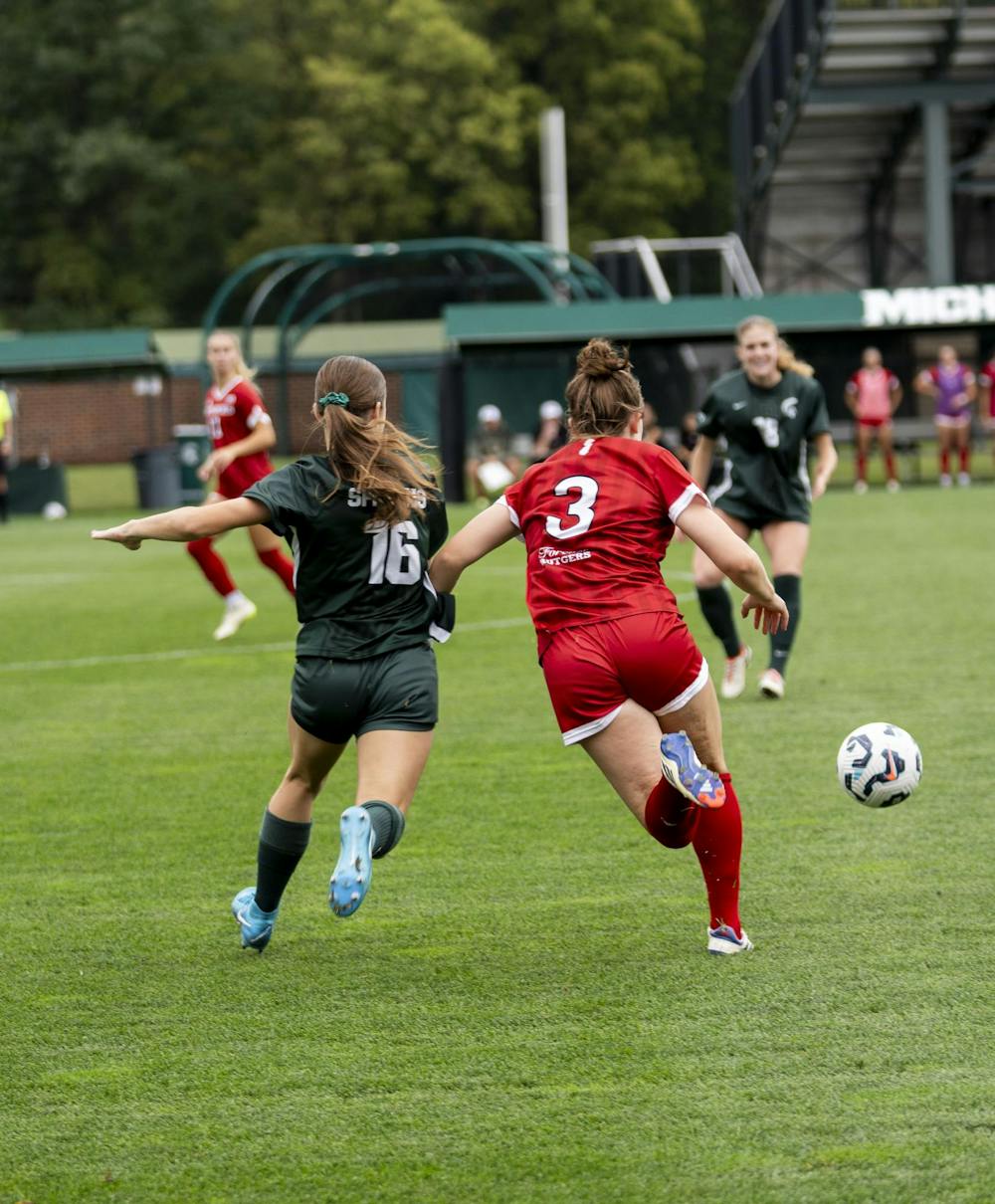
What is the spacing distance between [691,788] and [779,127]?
110ft

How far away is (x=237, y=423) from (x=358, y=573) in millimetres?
7640

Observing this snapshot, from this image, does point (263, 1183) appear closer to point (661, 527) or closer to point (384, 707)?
point (384, 707)

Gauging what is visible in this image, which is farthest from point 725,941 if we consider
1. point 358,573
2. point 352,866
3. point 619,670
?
point 358,573

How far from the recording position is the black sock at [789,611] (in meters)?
9.58

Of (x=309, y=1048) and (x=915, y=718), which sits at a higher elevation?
(x=309, y=1048)

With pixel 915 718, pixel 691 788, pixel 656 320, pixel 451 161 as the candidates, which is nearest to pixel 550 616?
pixel 691 788

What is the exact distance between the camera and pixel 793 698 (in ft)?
32.5

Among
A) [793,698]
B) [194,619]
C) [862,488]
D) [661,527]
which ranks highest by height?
[661,527]

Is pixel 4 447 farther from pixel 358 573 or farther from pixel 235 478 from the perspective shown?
pixel 358 573

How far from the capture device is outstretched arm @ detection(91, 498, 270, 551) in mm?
4934

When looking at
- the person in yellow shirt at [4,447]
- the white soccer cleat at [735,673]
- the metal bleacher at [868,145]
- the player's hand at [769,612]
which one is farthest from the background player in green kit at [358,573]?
the metal bleacher at [868,145]

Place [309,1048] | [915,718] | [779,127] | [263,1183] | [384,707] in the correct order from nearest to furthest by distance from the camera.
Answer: [263,1183]
[309,1048]
[384,707]
[915,718]
[779,127]

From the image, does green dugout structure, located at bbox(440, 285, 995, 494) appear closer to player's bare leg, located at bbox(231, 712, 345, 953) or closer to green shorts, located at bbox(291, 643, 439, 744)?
player's bare leg, located at bbox(231, 712, 345, 953)

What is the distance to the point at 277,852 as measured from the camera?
5.29 metres
